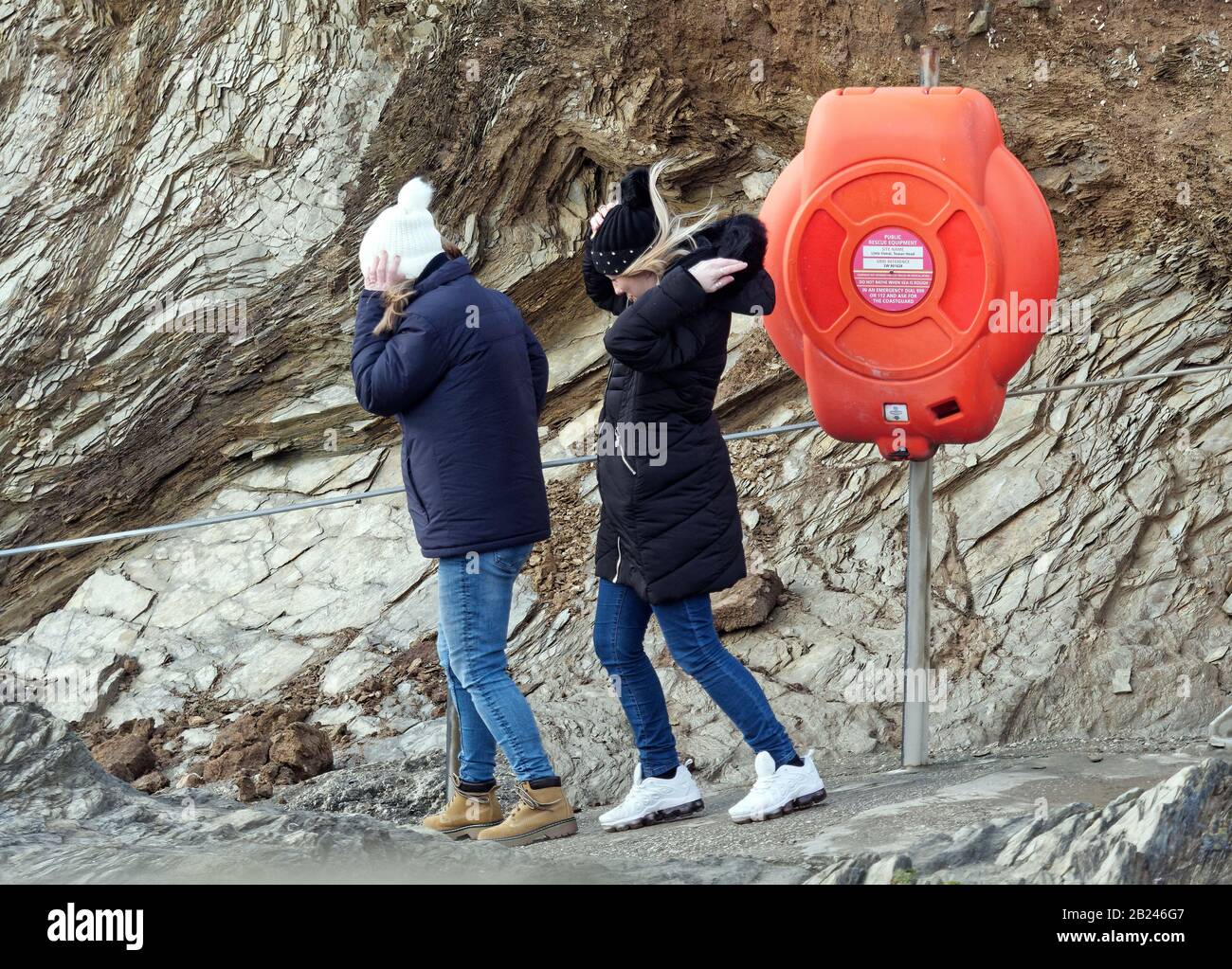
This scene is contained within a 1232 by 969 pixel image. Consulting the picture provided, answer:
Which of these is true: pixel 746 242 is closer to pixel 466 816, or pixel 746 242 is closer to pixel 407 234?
pixel 407 234

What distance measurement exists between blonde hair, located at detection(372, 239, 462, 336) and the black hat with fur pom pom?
503mm

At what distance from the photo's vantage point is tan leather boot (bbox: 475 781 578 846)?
372 centimetres

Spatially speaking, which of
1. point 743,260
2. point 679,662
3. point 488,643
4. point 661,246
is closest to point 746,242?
point 743,260

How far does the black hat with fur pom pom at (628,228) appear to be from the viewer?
3715 millimetres

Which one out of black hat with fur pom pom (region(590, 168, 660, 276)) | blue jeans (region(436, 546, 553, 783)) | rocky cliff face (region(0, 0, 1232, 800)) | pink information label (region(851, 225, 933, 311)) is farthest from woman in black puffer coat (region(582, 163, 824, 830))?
rocky cliff face (region(0, 0, 1232, 800))

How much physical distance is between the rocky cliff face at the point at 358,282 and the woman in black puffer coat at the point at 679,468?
5.37ft

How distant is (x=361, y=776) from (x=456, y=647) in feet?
A: 4.28

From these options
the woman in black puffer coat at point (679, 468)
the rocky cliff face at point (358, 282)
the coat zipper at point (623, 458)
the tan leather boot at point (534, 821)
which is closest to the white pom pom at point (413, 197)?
the woman in black puffer coat at point (679, 468)

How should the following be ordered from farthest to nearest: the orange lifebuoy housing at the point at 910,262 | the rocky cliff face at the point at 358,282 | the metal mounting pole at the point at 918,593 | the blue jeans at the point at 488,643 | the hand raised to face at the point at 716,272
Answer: the rocky cliff face at the point at 358,282 → the metal mounting pole at the point at 918,593 → the orange lifebuoy housing at the point at 910,262 → the blue jeans at the point at 488,643 → the hand raised to face at the point at 716,272

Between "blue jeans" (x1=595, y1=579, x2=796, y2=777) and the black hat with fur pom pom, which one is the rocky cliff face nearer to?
"blue jeans" (x1=595, y1=579, x2=796, y2=777)

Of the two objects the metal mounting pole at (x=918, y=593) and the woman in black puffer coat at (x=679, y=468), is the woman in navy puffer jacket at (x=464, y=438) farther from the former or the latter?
the metal mounting pole at (x=918, y=593)

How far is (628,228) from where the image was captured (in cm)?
371

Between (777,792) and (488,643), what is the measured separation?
0.85 m
